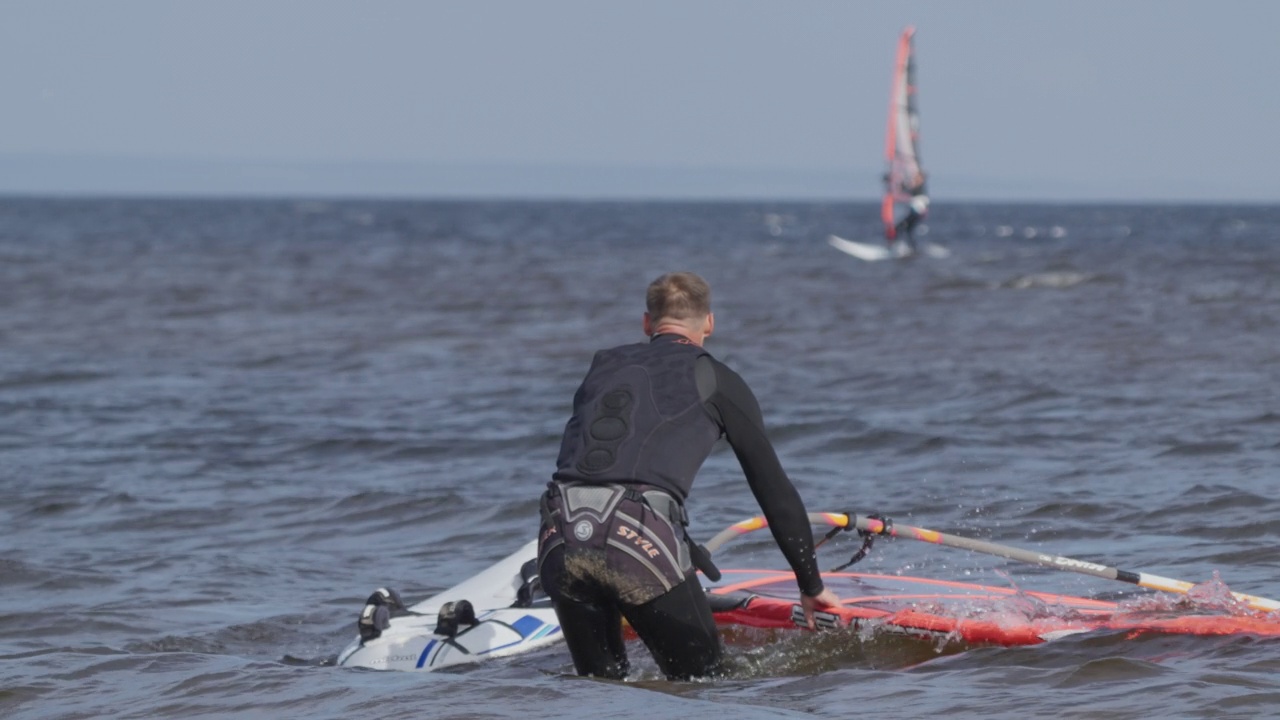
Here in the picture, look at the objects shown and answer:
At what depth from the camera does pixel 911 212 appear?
37.4 meters

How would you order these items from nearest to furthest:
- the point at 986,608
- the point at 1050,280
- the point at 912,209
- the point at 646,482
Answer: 1. the point at 646,482
2. the point at 986,608
3. the point at 1050,280
4. the point at 912,209

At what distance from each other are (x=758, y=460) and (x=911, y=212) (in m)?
33.3

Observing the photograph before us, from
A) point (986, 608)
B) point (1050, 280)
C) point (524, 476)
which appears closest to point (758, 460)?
point (986, 608)

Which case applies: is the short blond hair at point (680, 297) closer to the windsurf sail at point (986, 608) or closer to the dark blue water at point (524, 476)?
the dark blue water at point (524, 476)

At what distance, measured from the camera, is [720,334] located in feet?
69.1

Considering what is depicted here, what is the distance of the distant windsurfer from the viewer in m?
35.5

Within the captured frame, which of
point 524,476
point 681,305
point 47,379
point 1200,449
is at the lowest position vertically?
point 47,379

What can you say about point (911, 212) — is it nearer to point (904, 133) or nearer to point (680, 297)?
point (904, 133)

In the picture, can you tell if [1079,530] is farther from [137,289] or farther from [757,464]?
[137,289]

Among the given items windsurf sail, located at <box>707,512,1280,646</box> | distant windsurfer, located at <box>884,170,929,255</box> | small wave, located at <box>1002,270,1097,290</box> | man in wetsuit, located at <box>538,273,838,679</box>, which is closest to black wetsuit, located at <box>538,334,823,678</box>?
man in wetsuit, located at <box>538,273,838,679</box>

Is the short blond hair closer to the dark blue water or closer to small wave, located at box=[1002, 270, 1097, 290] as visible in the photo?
the dark blue water

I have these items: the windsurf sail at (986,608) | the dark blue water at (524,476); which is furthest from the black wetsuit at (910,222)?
the windsurf sail at (986,608)

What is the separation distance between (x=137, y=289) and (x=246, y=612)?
Result: 2344 centimetres

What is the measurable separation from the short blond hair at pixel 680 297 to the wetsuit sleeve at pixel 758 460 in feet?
0.59
